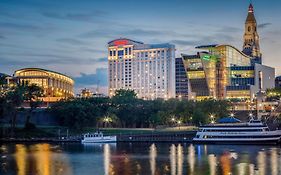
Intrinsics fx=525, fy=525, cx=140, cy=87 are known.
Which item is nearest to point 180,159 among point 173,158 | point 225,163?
point 173,158

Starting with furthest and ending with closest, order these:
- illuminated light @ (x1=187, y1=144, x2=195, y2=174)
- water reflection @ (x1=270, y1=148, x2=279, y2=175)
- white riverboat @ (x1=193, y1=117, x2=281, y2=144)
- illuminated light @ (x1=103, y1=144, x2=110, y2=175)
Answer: white riverboat @ (x1=193, y1=117, x2=281, y2=144)
illuminated light @ (x1=187, y1=144, x2=195, y2=174)
illuminated light @ (x1=103, y1=144, x2=110, y2=175)
water reflection @ (x1=270, y1=148, x2=279, y2=175)

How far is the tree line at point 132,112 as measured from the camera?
164 m

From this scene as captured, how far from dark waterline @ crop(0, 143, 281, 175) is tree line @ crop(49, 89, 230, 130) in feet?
81.2

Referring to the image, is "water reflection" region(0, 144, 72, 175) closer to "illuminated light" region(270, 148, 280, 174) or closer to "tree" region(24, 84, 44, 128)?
"tree" region(24, 84, 44, 128)

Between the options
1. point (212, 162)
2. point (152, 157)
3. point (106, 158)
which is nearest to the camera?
point (212, 162)

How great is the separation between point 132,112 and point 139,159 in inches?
3120

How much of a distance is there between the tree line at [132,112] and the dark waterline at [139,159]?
975 inches

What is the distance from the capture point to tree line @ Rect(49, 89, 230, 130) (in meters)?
164

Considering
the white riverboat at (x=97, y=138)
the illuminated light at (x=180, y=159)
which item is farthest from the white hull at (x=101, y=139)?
the illuminated light at (x=180, y=159)

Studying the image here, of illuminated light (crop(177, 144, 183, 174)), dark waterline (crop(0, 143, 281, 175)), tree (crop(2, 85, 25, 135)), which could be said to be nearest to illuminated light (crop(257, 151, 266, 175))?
dark waterline (crop(0, 143, 281, 175))

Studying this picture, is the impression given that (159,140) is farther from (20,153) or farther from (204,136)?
(20,153)

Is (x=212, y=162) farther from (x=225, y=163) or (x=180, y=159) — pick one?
(x=180, y=159)

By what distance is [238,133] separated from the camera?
142 m

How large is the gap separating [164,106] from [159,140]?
130 feet
